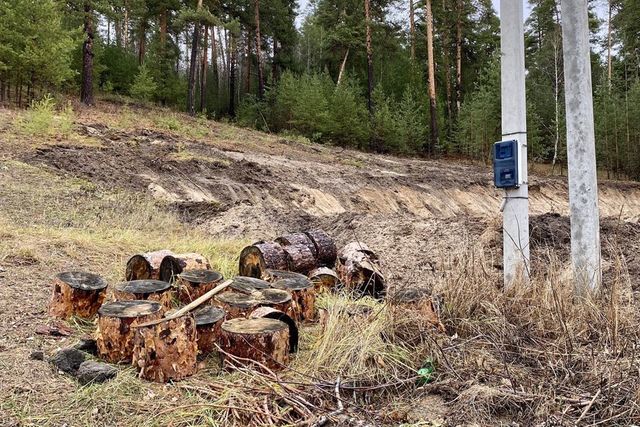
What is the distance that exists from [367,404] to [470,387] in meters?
0.51

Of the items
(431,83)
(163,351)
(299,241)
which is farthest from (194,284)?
(431,83)

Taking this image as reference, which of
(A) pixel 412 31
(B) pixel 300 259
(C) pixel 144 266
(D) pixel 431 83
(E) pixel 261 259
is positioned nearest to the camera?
(C) pixel 144 266

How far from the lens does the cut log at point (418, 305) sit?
292 cm

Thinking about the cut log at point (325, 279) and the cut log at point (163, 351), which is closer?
the cut log at point (163, 351)

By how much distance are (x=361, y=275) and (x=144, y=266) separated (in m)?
1.93

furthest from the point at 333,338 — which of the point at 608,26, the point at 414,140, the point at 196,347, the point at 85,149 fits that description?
the point at 608,26

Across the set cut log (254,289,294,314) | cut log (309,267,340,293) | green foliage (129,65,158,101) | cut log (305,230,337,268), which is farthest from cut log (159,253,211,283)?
green foliage (129,65,158,101)

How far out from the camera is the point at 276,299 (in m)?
3.24

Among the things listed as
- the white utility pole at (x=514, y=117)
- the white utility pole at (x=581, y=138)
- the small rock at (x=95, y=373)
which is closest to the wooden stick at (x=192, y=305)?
the small rock at (x=95, y=373)

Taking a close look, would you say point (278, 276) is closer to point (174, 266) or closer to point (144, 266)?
point (174, 266)

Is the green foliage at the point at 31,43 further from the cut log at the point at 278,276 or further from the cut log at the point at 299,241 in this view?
the cut log at the point at 278,276

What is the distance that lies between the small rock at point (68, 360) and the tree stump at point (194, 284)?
99cm

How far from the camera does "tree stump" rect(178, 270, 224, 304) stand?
353 centimetres

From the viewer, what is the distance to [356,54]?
983 inches
